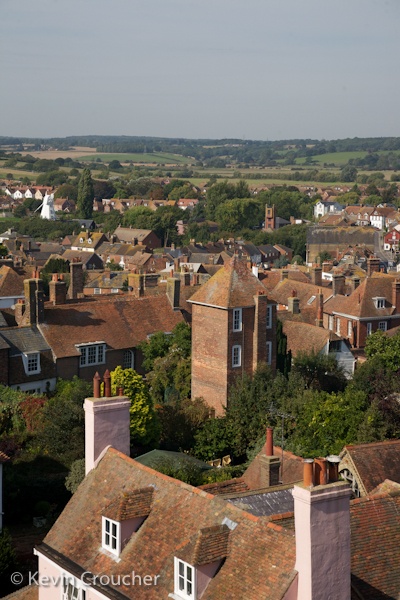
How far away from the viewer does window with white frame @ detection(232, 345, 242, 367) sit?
4134cm

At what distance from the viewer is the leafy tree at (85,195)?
167 metres

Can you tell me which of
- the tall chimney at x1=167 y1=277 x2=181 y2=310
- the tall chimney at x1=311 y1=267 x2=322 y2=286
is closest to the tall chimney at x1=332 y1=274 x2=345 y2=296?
the tall chimney at x1=311 y1=267 x2=322 y2=286

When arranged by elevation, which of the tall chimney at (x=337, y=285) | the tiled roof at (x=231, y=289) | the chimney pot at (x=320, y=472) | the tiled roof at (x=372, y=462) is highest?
the chimney pot at (x=320, y=472)

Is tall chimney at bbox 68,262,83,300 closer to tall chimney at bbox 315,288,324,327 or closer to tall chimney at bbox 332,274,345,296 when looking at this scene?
tall chimney at bbox 315,288,324,327

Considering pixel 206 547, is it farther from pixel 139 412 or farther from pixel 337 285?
pixel 337 285

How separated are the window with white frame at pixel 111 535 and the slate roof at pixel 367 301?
1554 inches

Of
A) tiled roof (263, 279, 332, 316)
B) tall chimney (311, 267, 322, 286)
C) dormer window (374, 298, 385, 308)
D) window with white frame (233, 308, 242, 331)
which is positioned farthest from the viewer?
tall chimney (311, 267, 322, 286)

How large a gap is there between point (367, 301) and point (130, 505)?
4065 cm

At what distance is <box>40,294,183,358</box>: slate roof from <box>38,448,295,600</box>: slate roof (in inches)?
1082

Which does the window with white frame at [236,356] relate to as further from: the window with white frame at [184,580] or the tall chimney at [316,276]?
the window with white frame at [184,580]

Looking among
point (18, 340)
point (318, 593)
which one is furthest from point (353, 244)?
point (318, 593)

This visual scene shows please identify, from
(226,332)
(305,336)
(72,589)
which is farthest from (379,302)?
(72,589)

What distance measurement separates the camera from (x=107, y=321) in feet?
152

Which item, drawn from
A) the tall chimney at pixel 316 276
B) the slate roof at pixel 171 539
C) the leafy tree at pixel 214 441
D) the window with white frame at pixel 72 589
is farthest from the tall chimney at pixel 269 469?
the tall chimney at pixel 316 276
